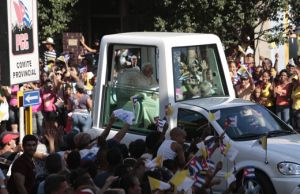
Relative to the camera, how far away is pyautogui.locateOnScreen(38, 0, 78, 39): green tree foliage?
20.5m

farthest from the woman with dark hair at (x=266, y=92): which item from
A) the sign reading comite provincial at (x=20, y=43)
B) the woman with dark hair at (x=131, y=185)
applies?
the woman with dark hair at (x=131, y=185)

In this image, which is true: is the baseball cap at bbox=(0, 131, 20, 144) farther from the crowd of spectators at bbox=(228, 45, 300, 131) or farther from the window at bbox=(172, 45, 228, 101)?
the crowd of spectators at bbox=(228, 45, 300, 131)

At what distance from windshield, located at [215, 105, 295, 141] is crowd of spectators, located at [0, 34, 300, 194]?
523 millimetres

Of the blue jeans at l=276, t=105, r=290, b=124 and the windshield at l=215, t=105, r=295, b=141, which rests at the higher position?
the windshield at l=215, t=105, r=295, b=141

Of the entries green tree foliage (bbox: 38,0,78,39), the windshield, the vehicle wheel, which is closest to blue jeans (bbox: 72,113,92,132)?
the windshield

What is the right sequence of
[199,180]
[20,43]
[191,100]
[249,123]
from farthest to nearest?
[191,100]
[249,123]
[20,43]
[199,180]

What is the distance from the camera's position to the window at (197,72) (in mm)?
11500

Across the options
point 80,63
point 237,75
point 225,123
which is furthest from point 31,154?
point 80,63

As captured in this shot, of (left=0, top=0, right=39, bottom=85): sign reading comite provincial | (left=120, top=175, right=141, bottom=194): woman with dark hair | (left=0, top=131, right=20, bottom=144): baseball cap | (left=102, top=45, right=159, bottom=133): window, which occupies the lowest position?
(left=120, top=175, right=141, bottom=194): woman with dark hair

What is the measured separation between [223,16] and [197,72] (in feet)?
22.4

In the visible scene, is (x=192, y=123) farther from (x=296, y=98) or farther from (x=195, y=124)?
(x=296, y=98)

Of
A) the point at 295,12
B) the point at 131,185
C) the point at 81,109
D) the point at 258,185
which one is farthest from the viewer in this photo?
the point at 295,12

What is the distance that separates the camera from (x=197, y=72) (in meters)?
12.0

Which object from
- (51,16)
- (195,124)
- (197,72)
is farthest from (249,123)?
(51,16)
